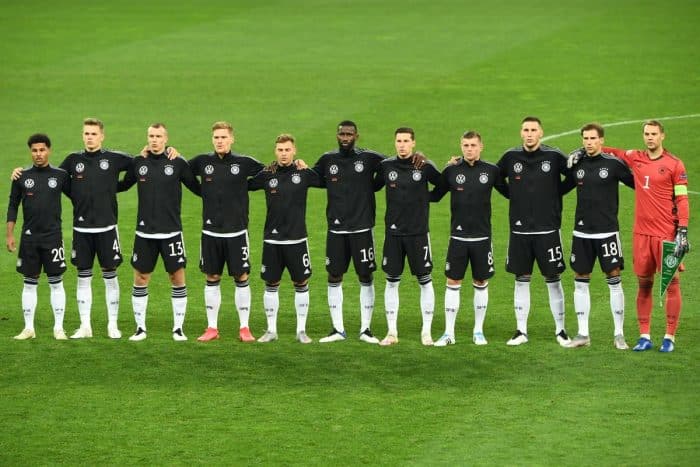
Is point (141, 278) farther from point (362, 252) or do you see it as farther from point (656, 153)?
point (656, 153)

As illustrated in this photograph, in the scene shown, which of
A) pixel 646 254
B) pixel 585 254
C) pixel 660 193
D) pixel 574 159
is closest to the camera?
pixel 660 193

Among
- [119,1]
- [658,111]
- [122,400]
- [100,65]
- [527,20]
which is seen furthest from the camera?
[119,1]

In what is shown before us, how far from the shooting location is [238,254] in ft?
56.9

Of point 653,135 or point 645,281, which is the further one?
point 645,281

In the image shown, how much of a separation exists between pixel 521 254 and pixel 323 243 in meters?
5.44

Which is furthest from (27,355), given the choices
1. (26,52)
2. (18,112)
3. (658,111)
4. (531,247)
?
(26,52)

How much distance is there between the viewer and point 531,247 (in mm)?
17109

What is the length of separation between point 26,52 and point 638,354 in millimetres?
21832

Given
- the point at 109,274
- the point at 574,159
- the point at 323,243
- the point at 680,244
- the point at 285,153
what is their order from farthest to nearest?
the point at 323,243 → the point at 109,274 → the point at 285,153 → the point at 574,159 → the point at 680,244

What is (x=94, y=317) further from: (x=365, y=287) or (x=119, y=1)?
(x=119, y=1)

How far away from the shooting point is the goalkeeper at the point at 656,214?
16359 mm

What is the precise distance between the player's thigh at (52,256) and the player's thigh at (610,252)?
19.8 feet

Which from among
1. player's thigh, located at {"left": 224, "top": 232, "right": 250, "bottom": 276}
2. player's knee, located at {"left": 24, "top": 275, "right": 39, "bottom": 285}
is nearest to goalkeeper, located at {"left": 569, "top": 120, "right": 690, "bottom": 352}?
player's thigh, located at {"left": 224, "top": 232, "right": 250, "bottom": 276}

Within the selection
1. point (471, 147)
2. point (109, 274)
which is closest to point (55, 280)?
point (109, 274)
